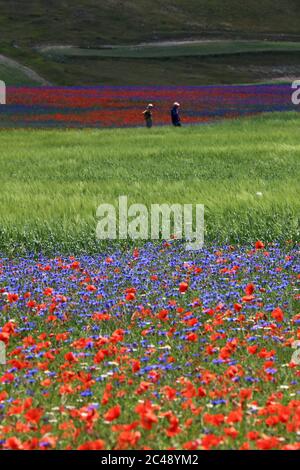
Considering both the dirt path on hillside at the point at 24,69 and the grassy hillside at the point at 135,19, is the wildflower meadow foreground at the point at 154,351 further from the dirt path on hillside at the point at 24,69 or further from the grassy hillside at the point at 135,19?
the grassy hillside at the point at 135,19

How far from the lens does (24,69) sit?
68.8 metres

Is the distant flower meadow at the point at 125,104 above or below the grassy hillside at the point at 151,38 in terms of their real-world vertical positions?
below

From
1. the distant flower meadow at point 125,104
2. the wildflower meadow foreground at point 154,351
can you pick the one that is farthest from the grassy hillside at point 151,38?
the wildflower meadow foreground at point 154,351

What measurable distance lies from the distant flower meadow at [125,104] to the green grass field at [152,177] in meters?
6.01

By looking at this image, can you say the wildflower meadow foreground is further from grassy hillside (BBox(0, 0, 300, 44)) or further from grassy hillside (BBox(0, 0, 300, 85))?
grassy hillside (BBox(0, 0, 300, 44))

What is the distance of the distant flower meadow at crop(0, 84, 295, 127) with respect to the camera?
151ft

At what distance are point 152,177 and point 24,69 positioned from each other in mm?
49557

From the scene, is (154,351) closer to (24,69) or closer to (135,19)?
(24,69)

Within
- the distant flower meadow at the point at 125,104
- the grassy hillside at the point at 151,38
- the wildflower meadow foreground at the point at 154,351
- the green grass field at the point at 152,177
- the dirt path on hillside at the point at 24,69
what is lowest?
the wildflower meadow foreground at the point at 154,351

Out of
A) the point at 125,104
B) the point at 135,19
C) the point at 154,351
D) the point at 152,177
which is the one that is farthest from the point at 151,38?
the point at 154,351

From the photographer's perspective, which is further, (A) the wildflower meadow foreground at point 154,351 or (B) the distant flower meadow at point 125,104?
(B) the distant flower meadow at point 125,104

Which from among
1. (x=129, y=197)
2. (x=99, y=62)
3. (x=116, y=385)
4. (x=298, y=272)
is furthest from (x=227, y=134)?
(x=99, y=62)

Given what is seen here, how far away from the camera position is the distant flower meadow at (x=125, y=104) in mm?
46062
